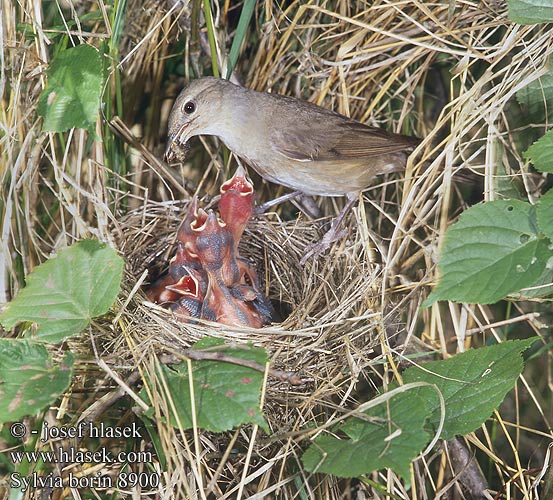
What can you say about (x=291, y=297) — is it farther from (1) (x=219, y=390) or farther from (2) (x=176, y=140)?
(1) (x=219, y=390)

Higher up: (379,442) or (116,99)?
(116,99)

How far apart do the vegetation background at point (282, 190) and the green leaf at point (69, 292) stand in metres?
0.12

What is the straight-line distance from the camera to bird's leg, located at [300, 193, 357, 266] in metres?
2.71

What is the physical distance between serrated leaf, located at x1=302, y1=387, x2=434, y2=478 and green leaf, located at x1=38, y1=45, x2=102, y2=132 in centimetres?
96

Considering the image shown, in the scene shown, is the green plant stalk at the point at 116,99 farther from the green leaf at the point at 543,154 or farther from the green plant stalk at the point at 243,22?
the green leaf at the point at 543,154

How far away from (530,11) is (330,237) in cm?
103

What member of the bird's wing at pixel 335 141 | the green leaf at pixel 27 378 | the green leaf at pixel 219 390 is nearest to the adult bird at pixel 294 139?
the bird's wing at pixel 335 141

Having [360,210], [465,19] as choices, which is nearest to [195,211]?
[360,210]

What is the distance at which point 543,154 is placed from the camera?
74.4 inches

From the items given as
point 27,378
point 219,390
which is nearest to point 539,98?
point 219,390

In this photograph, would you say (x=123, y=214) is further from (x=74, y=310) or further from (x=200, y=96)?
(x=74, y=310)

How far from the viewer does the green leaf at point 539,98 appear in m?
2.33

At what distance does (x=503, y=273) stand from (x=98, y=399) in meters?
1.13

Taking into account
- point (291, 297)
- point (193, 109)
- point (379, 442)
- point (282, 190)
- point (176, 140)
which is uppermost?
point (193, 109)
